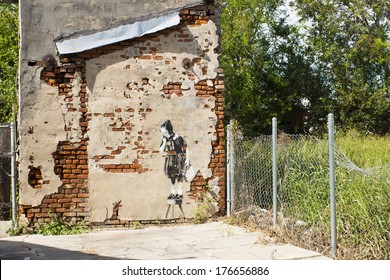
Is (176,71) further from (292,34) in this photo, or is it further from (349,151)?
(292,34)

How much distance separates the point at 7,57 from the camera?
26078 millimetres

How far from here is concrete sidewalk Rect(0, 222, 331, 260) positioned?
270 inches

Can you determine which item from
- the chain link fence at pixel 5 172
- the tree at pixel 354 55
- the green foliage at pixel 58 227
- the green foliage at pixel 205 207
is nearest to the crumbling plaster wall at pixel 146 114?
the green foliage at pixel 205 207

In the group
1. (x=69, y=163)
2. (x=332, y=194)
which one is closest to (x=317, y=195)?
(x=332, y=194)

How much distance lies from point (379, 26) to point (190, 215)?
20.4 metres

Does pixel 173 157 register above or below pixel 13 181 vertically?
above

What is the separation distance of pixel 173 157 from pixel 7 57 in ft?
63.5

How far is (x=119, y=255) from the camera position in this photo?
23.3 feet

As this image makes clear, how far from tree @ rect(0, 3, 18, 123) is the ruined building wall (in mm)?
15190

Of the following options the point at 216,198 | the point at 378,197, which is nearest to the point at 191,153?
the point at 216,198

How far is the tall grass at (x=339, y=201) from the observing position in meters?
5.98

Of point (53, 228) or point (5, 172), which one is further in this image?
point (5, 172)

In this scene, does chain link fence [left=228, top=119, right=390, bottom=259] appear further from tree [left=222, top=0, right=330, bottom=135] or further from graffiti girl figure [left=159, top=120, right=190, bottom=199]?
tree [left=222, top=0, right=330, bottom=135]

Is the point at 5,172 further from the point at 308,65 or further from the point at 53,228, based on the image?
the point at 308,65
